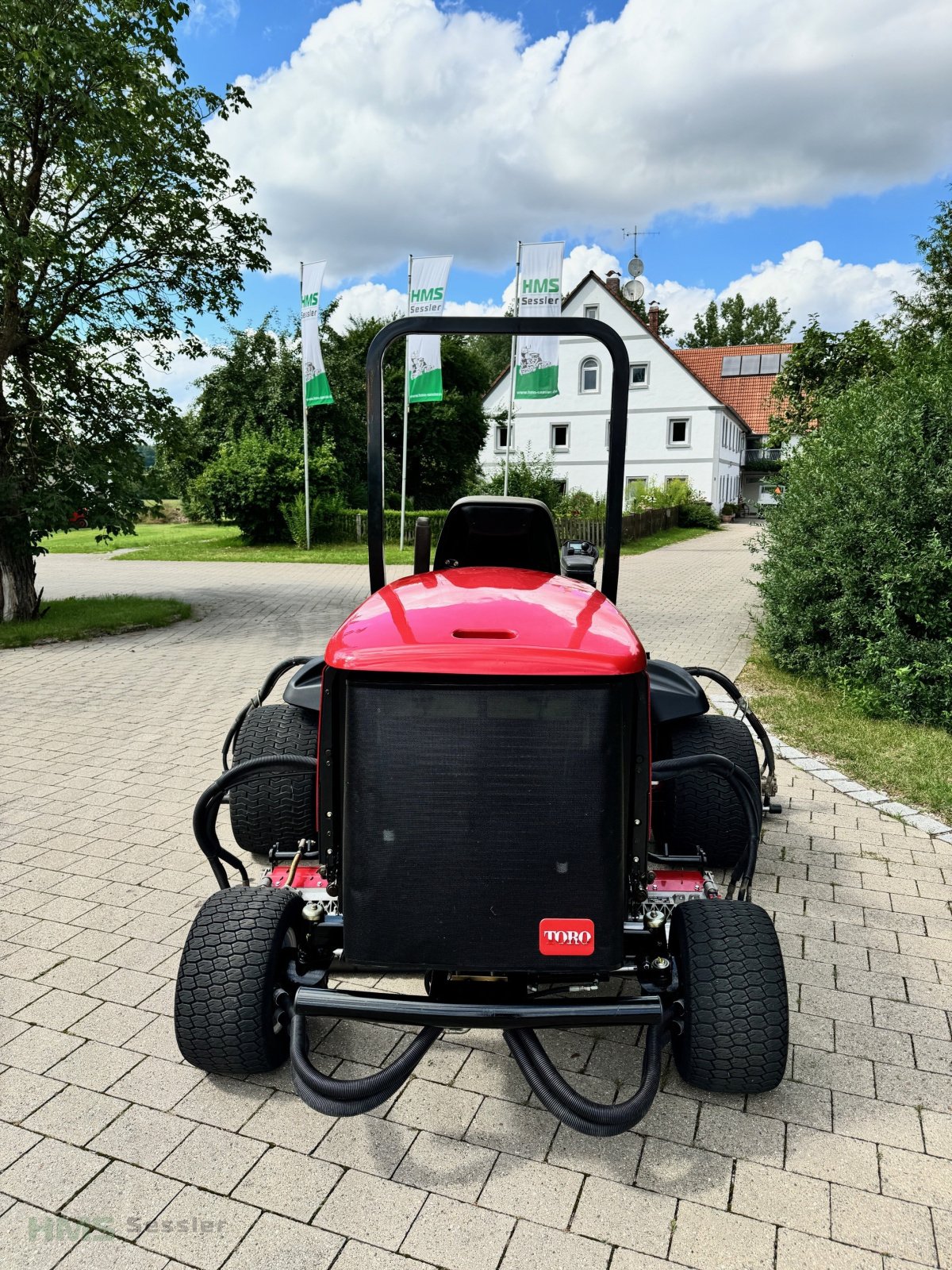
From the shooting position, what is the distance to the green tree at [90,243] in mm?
8742

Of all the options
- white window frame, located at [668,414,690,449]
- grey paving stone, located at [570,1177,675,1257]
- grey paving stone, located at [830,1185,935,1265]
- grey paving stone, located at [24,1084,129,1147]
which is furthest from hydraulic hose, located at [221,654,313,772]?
white window frame, located at [668,414,690,449]

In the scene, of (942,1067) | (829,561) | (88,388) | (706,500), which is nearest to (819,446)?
(829,561)

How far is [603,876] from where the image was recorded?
210cm

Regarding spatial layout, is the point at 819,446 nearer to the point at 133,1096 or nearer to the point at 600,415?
the point at 133,1096

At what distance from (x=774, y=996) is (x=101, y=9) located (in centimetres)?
1092

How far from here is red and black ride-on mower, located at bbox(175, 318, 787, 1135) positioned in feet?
6.73

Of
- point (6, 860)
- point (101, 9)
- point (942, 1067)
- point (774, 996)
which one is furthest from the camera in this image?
point (101, 9)

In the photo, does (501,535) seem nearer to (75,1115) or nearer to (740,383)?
(75,1115)

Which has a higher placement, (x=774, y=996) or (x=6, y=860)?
(x=774, y=996)

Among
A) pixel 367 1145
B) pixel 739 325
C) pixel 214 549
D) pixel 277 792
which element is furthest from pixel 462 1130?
pixel 739 325

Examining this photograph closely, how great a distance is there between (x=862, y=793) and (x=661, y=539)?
22337mm

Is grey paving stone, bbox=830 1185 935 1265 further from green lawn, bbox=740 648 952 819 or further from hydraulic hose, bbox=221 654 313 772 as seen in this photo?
green lawn, bbox=740 648 952 819

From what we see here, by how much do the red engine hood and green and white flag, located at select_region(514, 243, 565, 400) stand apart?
14827mm

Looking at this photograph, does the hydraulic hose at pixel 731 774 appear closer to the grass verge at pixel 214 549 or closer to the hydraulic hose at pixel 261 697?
the hydraulic hose at pixel 261 697
